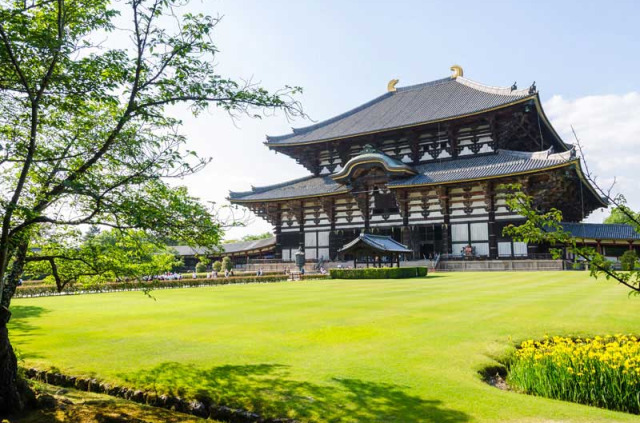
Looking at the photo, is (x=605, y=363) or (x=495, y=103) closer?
(x=605, y=363)

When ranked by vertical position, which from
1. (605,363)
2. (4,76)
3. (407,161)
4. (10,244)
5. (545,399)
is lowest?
(545,399)

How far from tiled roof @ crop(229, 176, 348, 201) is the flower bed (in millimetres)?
35566

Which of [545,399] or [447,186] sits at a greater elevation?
[447,186]

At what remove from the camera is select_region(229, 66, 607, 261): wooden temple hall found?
3634 centimetres

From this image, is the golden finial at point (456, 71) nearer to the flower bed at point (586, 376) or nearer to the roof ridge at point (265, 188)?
the roof ridge at point (265, 188)

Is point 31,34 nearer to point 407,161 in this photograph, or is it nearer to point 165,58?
point 165,58

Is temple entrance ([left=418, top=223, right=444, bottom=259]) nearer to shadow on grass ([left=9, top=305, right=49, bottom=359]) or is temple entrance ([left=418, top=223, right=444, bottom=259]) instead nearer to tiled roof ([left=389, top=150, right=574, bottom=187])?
tiled roof ([left=389, top=150, right=574, bottom=187])

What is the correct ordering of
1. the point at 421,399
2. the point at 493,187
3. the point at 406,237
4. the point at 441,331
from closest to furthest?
the point at 421,399 → the point at 441,331 → the point at 493,187 → the point at 406,237

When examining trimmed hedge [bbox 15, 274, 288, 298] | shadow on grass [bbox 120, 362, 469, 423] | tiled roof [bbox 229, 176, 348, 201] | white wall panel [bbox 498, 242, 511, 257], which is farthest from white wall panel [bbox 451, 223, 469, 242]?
shadow on grass [bbox 120, 362, 469, 423]

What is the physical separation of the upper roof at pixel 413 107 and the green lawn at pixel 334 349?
26841mm

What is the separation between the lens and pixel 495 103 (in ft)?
125

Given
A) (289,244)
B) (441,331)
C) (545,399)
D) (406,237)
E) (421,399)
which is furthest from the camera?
(289,244)

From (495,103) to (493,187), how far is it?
7355mm

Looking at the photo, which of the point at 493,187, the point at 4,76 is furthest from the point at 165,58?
the point at 493,187
